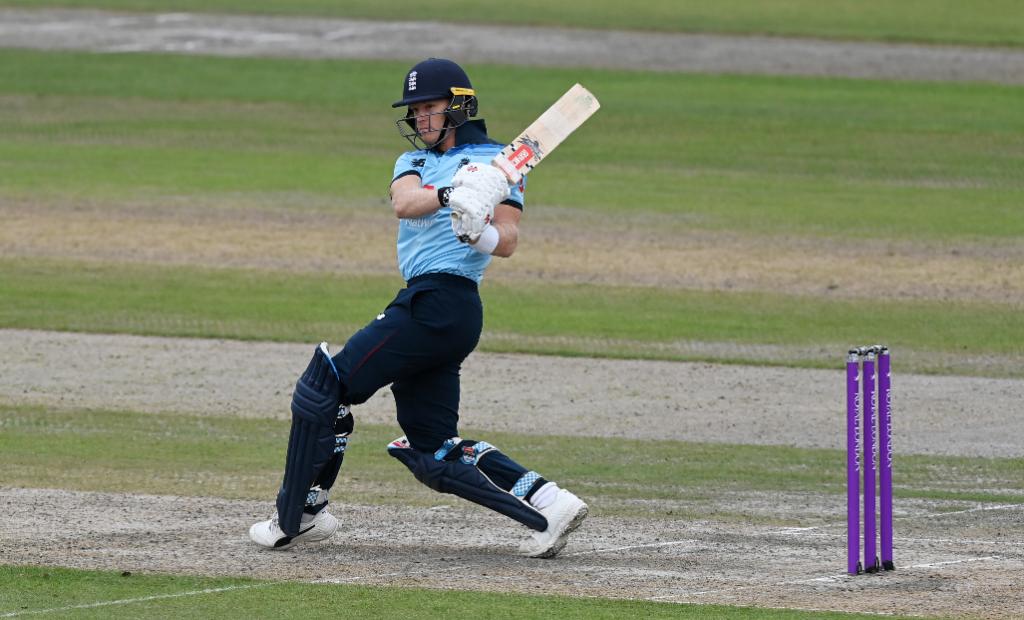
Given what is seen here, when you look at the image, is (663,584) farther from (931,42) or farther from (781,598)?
(931,42)

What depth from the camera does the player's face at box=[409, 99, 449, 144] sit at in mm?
7883

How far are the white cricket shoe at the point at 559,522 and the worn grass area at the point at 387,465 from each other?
1082mm

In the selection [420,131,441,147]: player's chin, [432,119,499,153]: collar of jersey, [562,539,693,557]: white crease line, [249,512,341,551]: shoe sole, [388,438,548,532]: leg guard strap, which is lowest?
[249,512,341,551]: shoe sole

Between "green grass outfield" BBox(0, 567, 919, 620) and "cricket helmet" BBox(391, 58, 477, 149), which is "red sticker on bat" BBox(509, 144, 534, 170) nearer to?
"cricket helmet" BBox(391, 58, 477, 149)

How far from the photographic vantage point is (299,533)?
7.98 m

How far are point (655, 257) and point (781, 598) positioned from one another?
1069 cm

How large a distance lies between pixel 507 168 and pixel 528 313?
7.69 m

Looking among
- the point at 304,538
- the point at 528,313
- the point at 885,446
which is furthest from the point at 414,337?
the point at 528,313

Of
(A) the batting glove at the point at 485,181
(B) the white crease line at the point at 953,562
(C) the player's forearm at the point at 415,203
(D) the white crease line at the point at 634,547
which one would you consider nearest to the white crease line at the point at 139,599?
(D) the white crease line at the point at 634,547

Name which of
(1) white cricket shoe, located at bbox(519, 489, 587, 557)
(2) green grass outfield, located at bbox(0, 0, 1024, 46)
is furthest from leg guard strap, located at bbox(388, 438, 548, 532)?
(2) green grass outfield, located at bbox(0, 0, 1024, 46)

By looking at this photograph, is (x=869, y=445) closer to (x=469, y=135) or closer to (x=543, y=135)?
(x=543, y=135)

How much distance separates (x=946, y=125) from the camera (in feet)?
84.4

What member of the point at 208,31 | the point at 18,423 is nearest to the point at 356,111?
the point at 208,31

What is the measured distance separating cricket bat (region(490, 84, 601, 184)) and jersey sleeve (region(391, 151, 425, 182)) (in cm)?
39
